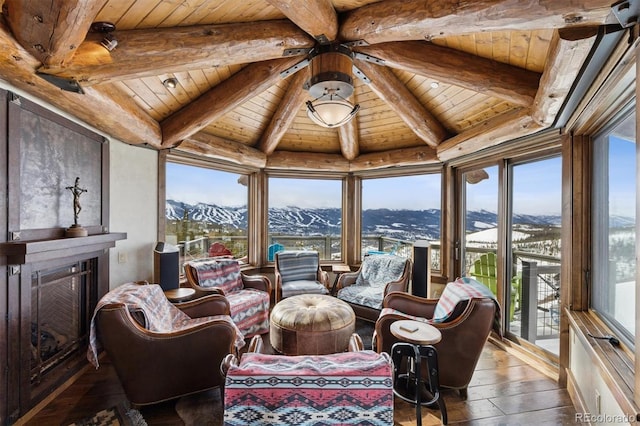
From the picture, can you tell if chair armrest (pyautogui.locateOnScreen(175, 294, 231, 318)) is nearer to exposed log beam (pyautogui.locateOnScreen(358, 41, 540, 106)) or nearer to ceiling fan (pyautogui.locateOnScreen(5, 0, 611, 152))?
ceiling fan (pyautogui.locateOnScreen(5, 0, 611, 152))

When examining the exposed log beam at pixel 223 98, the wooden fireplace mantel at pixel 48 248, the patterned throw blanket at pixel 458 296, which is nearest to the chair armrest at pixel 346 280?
the patterned throw blanket at pixel 458 296

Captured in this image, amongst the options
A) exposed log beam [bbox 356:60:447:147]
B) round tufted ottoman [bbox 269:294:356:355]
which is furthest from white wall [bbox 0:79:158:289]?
exposed log beam [bbox 356:60:447:147]

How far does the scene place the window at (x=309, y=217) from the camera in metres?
5.39

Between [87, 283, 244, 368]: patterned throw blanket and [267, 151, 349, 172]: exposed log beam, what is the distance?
2.79m

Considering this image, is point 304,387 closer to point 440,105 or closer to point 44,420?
point 44,420

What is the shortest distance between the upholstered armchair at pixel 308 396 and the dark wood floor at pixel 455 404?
4.17 ft

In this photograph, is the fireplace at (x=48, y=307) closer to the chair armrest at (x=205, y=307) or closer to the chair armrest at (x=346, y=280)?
the chair armrest at (x=205, y=307)

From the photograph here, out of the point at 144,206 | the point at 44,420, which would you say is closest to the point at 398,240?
the point at 144,206

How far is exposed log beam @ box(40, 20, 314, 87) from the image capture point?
1986 millimetres

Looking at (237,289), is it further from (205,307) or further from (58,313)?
(58,313)

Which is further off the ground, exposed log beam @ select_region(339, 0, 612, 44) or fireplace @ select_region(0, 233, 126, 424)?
exposed log beam @ select_region(339, 0, 612, 44)

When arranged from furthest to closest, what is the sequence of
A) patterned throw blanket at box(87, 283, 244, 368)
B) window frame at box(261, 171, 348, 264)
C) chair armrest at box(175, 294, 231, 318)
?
1. window frame at box(261, 171, 348, 264)
2. chair armrest at box(175, 294, 231, 318)
3. patterned throw blanket at box(87, 283, 244, 368)

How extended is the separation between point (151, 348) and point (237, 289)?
74.3 inches

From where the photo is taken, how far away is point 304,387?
119 centimetres
